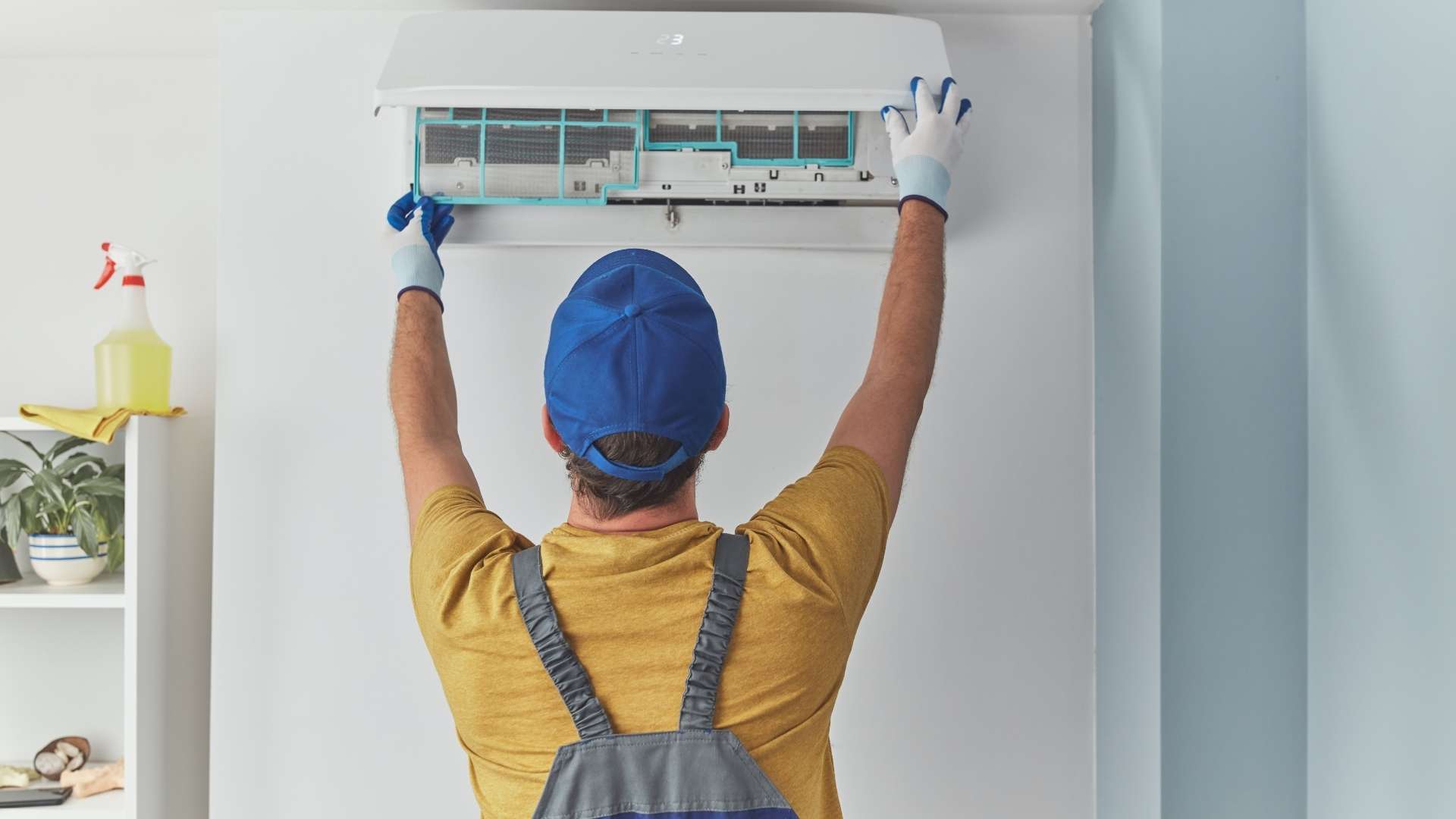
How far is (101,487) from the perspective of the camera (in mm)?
1447

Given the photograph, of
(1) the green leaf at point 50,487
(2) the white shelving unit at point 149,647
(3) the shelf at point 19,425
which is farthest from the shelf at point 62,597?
Result: (3) the shelf at point 19,425

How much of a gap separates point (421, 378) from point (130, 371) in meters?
0.60

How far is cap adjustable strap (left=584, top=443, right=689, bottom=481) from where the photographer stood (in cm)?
87

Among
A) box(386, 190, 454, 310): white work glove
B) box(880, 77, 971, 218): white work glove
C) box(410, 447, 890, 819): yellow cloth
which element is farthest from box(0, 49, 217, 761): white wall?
box(880, 77, 971, 218): white work glove

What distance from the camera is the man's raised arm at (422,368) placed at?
101cm

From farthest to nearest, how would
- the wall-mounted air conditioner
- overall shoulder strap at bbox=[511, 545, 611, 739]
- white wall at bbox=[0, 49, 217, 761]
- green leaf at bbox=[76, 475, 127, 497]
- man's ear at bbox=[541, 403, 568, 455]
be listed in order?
1. white wall at bbox=[0, 49, 217, 761]
2. green leaf at bbox=[76, 475, 127, 497]
3. the wall-mounted air conditioner
4. man's ear at bbox=[541, 403, 568, 455]
5. overall shoulder strap at bbox=[511, 545, 611, 739]

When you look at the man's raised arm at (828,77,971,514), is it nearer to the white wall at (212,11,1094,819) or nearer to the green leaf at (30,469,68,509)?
the white wall at (212,11,1094,819)

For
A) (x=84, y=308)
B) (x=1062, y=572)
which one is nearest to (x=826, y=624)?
(x=1062, y=572)

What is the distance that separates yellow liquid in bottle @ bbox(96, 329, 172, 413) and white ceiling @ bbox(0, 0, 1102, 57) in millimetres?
448

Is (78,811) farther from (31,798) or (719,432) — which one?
(719,432)

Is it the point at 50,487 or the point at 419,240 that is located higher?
the point at 419,240

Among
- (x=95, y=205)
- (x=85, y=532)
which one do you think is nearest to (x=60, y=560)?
(x=85, y=532)

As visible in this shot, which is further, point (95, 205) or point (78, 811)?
point (95, 205)

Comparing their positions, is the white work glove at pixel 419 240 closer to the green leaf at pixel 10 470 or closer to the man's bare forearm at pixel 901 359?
the man's bare forearm at pixel 901 359
